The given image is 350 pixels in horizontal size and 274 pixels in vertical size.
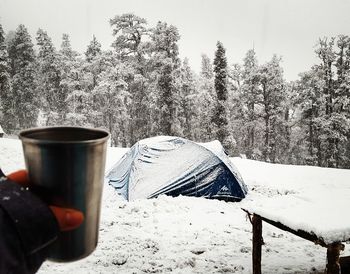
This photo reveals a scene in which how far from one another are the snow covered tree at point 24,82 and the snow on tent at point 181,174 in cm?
3278

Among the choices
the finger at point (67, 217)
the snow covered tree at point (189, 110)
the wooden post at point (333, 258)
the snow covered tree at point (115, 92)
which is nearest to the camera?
the finger at point (67, 217)

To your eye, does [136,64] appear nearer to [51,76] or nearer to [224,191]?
[51,76]

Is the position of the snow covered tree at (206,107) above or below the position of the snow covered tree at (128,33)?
below

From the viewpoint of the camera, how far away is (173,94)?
27469 mm

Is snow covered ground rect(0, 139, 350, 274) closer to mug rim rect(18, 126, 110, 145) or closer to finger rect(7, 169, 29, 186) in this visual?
mug rim rect(18, 126, 110, 145)

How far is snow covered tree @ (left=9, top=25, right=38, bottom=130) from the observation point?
122 ft

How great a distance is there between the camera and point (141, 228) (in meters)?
5.97

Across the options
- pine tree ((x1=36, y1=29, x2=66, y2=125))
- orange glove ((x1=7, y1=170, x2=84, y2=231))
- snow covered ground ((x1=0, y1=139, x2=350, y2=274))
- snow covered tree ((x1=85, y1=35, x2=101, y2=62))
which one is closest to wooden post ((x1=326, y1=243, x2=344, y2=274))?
snow covered ground ((x1=0, y1=139, x2=350, y2=274))

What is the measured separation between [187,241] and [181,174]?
2.94 meters

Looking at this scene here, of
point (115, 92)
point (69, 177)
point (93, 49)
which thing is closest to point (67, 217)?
point (69, 177)

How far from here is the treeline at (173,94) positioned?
89.0 feet

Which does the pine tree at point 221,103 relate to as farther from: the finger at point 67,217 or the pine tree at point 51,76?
the finger at point 67,217

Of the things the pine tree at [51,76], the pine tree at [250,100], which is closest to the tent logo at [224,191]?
the pine tree at [250,100]

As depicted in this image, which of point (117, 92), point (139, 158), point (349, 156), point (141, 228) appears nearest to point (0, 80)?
point (117, 92)
